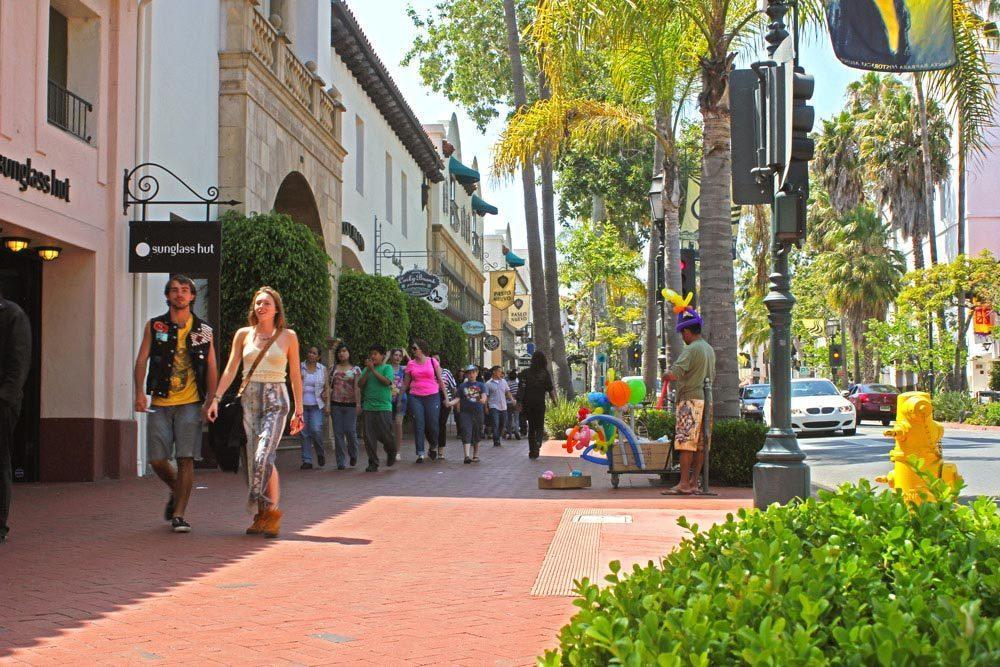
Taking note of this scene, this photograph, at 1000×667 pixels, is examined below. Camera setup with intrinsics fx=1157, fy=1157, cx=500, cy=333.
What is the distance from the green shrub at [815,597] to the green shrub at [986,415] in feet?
98.1

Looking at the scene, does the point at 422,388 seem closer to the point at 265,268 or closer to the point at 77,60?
the point at 265,268

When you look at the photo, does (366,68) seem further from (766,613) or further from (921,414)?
(766,613)

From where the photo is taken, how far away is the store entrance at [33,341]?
13344mm

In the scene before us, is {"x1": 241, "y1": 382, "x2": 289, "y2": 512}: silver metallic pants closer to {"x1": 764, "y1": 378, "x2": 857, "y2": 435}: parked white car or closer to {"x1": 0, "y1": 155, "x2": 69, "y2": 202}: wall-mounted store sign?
{"x1": 0, "y1": 155, "x2": 69, "y2": 202}: wall-mounted store sign

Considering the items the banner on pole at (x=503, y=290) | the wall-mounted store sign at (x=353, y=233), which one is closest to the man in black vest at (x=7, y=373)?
the wall-mounted store sign at (x=353, y=233)

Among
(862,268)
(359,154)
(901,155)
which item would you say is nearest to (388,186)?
(359,154)

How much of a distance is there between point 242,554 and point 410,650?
312 cm

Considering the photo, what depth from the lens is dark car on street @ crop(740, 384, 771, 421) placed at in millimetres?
31469

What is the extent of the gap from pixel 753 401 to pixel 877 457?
1438 centimetres

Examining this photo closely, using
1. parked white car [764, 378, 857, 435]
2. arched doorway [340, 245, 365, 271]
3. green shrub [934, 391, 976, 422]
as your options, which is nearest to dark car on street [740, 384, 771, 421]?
parked white car [764, 378, 857, 435]

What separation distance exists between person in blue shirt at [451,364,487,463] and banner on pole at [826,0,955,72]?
8832 millimetres

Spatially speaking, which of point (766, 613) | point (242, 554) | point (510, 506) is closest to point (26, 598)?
point (242, 554)

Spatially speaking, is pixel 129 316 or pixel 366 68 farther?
pixel 366 68

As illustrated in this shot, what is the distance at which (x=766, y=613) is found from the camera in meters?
2.60
